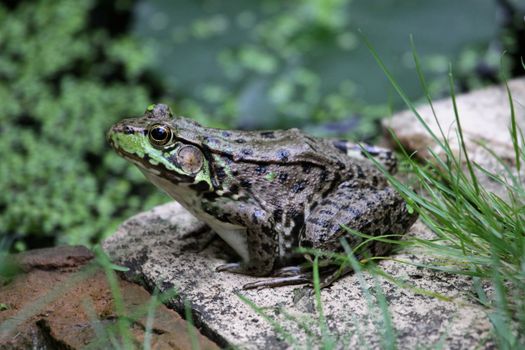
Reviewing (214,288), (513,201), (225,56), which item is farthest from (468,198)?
(225,56)

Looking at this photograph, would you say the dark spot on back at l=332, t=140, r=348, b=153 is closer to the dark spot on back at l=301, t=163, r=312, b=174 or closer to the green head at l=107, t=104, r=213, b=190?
the dark spot on back at l=301, t=163, r=312, b=174

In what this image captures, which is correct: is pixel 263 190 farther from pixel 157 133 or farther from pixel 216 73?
pixel 216 73

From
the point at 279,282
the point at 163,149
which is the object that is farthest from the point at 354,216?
the point at 163,149

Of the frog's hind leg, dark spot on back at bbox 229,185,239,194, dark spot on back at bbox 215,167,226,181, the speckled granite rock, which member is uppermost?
the frog's hind leg

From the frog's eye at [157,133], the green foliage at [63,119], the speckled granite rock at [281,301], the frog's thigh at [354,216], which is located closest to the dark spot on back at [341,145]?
the frog's thigh at [354,216]

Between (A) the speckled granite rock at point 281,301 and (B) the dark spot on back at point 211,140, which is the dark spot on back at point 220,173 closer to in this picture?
(B) the dark spot on back at point 211,140

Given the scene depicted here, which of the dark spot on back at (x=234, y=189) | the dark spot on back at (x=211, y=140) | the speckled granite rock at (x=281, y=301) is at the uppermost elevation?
the dark spot on back at (x=211, y=140)

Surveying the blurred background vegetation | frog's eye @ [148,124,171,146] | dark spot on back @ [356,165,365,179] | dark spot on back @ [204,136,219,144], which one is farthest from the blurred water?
frog's eye @ [148,124,171,146]

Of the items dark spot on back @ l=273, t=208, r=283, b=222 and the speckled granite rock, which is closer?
the speckled granite rock
